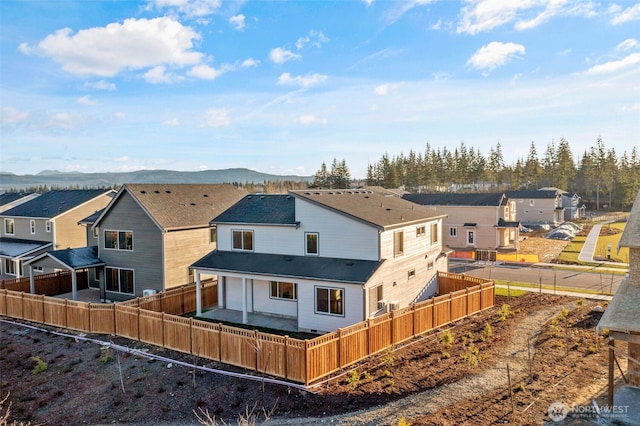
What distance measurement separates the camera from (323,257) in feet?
76.8

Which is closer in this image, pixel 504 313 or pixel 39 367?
pixel 39 367

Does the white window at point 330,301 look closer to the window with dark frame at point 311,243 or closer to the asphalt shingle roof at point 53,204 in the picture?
the window with dark frame at point 311,243

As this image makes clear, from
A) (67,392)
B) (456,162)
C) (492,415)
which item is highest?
(456,162)

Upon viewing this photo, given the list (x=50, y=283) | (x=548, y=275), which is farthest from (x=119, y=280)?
(x=548, y=275)

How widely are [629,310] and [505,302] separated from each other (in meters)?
14.1

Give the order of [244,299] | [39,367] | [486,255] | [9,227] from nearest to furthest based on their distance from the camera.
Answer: [39,367], [244,299], [9,227], [486,255]

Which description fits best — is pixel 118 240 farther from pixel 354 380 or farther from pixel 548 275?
pixel 548 275

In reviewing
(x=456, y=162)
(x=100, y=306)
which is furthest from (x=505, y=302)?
(x=456, y=162)

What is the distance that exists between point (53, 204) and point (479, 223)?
1640 inches

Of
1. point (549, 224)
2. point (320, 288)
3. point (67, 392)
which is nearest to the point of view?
point (67, 392)

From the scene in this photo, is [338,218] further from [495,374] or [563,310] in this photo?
[563,310]

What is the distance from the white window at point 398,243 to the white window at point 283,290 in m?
5.41

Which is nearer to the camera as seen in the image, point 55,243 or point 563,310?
point 563,310

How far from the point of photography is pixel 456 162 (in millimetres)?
109688
